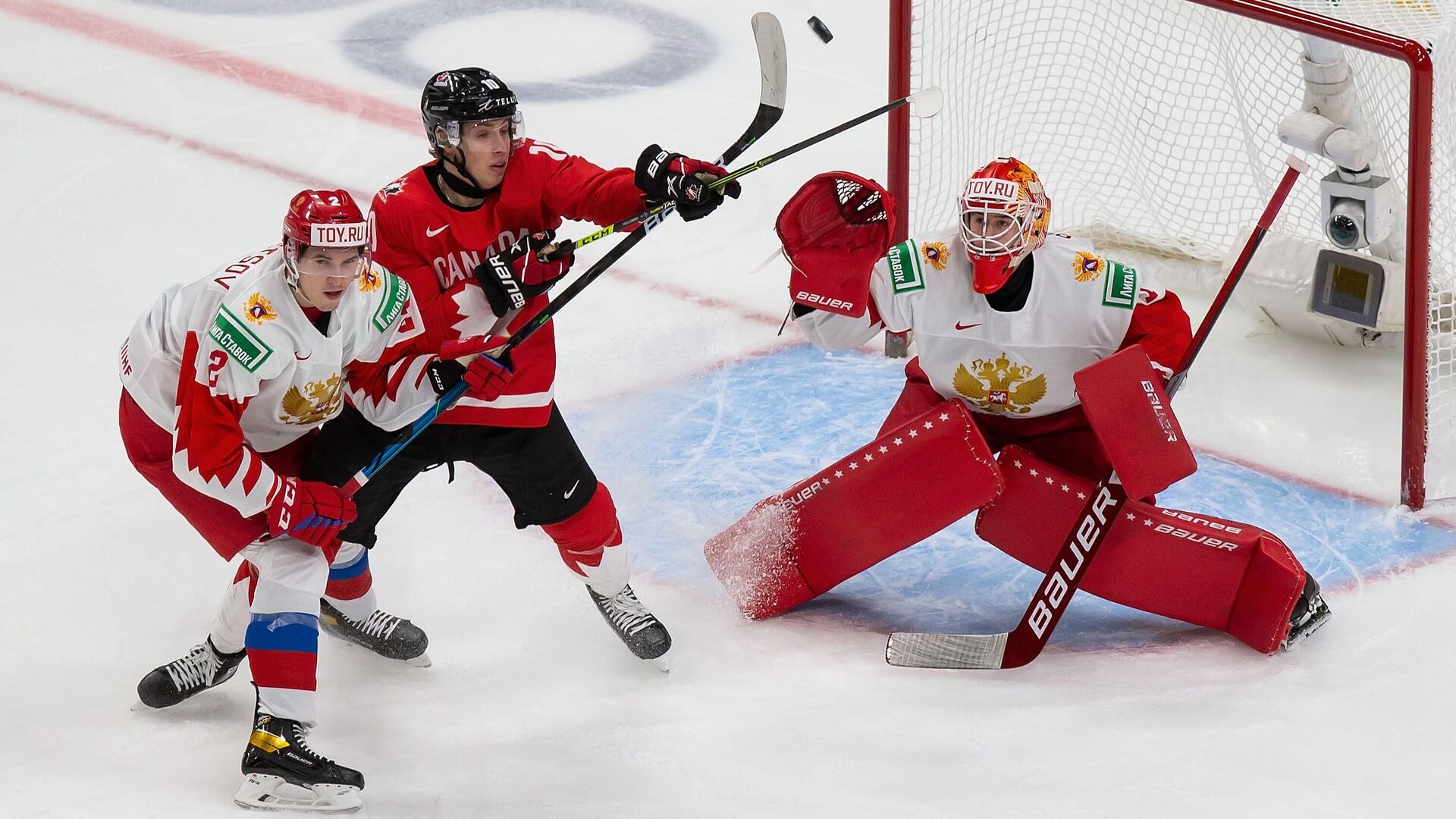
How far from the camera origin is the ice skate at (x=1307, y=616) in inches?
118

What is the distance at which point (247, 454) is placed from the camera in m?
2.57

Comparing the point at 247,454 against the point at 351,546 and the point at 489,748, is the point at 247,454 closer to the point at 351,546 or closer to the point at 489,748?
the point at 351,546

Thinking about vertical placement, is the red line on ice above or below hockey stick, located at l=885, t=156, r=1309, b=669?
above

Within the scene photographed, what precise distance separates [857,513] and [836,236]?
586 mm

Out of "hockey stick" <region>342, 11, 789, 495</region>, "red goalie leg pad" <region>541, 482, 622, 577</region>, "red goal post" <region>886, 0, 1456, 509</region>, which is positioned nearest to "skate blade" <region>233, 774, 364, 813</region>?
"hockey stick" <region>342, 11, 789, 495</region>

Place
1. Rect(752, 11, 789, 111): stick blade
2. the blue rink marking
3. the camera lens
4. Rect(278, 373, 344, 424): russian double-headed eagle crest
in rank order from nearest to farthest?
Rect(278, 373, 344, 424): russian double-headed eagle crest → Rect(752, 11, 789, 111): stick blade → the blue rink marking → the camera lens

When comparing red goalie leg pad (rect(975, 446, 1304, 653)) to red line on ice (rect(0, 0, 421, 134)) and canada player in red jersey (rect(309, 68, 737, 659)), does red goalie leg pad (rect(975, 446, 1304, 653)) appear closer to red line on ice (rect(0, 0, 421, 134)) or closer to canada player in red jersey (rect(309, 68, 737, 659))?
canada player in red jersey (rect(309, 68, 737, 659))

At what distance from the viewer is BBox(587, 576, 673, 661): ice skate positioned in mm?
3072

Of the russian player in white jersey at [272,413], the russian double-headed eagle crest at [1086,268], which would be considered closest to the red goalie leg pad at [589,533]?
the russian player in white jersey at [272,413]

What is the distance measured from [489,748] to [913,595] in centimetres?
96

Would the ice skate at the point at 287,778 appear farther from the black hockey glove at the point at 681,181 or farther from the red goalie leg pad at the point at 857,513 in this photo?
the black hockey glove at the point at 681,181

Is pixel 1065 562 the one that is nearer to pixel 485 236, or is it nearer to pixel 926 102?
pixel 926 102

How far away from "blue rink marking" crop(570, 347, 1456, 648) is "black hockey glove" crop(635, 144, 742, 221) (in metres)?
0.88

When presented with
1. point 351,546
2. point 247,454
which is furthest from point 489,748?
point 247,454
